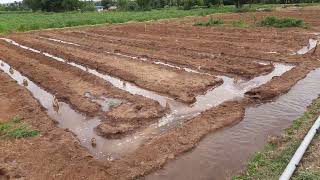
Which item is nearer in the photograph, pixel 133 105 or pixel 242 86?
pixel 133 105

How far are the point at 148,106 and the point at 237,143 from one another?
3178mm

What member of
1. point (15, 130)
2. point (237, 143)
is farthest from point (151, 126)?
point (15, 130)

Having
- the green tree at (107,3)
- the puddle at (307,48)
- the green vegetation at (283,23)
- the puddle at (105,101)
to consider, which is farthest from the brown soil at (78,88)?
the green tree at (107,3)

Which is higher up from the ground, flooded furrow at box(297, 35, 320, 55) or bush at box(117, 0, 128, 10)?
bush at box(117, 0, 128, 10)

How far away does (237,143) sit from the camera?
8617 millimetres

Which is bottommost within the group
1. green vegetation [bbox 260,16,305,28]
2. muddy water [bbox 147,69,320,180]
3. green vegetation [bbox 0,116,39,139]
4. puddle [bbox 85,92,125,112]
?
muddy water [bbox 147,69,320,180]

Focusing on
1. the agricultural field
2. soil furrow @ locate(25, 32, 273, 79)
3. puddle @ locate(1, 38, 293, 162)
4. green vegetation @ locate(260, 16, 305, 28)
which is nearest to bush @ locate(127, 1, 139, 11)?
green vegetation @ locate(260, 16, 305, 28)

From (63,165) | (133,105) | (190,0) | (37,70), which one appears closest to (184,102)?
(133,105)

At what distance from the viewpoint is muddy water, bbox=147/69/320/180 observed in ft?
24.2

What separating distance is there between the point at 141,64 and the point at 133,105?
5.54 m

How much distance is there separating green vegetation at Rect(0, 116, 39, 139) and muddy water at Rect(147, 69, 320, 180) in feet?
12.1

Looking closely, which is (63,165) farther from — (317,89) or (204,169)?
(317,89)

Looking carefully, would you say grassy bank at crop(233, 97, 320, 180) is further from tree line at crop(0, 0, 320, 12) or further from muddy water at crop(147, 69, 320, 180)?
tree line at crop(0, 0, 320, 12)

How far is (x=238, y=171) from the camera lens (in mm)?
7246
